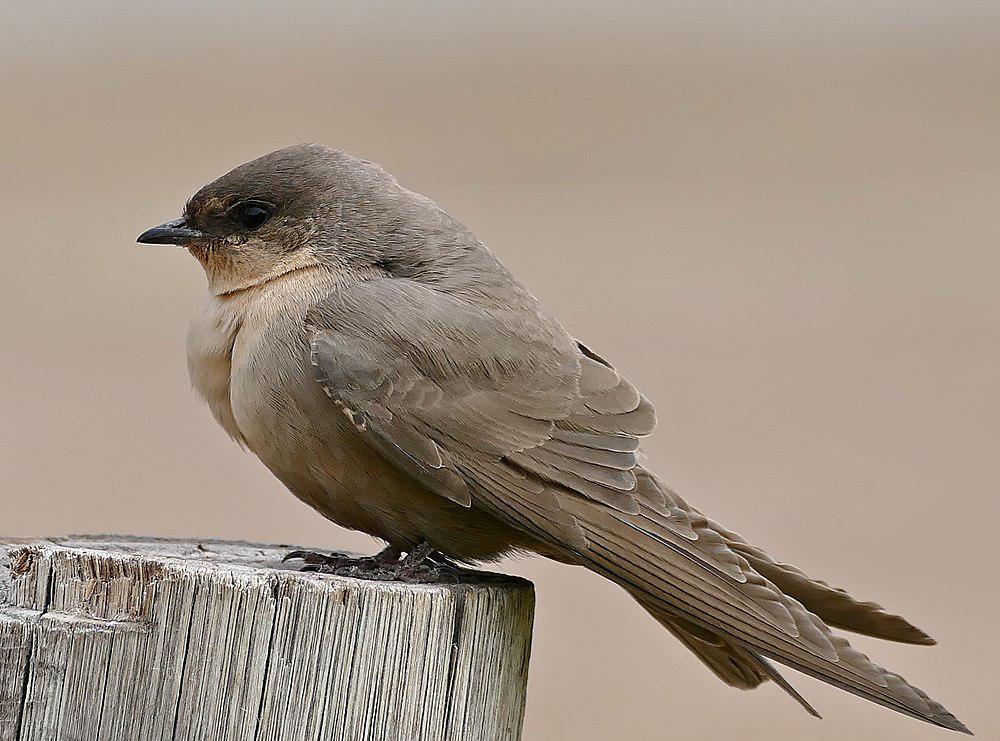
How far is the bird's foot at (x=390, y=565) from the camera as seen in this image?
4359 millimetres

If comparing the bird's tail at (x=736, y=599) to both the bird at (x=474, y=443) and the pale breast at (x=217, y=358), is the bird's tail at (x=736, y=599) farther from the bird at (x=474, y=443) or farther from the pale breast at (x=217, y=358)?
the pale breast at (x=217, y=358)

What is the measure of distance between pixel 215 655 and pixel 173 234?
7.27ft

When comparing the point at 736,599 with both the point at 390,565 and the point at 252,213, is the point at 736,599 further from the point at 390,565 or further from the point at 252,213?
the point at 252,213

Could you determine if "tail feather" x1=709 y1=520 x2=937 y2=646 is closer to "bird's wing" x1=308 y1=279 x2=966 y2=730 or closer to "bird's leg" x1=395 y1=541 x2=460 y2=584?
"bird's wing" x1=308 y1=279 x2=966 y2=730

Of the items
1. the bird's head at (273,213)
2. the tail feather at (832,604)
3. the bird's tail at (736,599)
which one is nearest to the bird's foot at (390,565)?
the bird's tail at (736,599)

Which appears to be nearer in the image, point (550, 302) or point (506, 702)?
point (506, 702)

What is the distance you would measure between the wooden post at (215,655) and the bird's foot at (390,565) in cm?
53

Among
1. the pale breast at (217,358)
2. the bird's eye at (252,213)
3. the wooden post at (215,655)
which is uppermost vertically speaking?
the bird's eye at (252,213)

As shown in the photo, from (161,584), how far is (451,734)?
793mm

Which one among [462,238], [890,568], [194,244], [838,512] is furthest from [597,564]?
[838,512]

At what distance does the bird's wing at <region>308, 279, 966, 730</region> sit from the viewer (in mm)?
4320

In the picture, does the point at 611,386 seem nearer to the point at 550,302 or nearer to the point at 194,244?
the point at 194,244

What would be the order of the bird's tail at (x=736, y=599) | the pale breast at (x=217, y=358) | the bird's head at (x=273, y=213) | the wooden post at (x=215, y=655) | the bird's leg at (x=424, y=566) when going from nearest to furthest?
1. the wooden post at (x=215, y=655)
2. the bird's tail at (x=736, y=599)
3. the bird's leg at (x=424, y=566)
4. the pale breast at (x=217, y=358)
5. the bird's head at (x=273, y=213)

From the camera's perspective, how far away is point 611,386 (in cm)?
485
